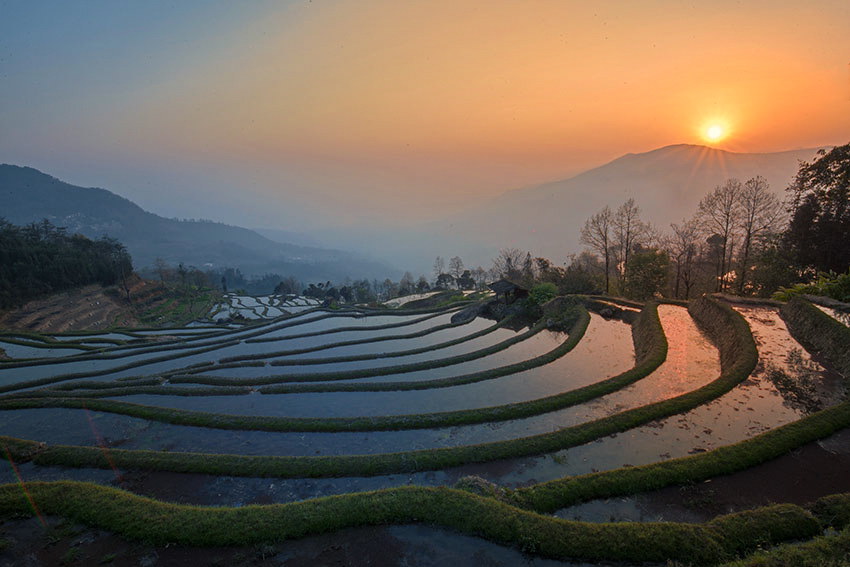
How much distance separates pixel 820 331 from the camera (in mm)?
18688

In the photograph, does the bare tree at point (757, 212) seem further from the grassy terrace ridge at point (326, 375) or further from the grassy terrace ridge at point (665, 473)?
Result: the grassy terrace ridge at point (326, 375)

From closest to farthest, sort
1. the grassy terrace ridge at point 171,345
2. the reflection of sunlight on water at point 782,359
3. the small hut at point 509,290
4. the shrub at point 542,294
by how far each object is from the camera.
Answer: the reflection of sunlight on water at point 782,359 → the grassy terrace ridge at point 171,345 → the shrub at point 542,294 → the small hut at point 509,290

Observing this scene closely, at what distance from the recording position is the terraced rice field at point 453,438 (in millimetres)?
9148

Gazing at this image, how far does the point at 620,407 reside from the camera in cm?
1567

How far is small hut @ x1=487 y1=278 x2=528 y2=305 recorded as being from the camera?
41781 mm

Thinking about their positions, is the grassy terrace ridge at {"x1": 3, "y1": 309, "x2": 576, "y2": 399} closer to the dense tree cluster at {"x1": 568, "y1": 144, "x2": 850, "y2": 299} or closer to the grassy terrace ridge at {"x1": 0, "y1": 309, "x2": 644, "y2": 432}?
the grassy terrace ridge at {"x1": 0, "y1": 309, "x2": 644, "y2": 432}

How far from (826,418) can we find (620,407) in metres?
6.36

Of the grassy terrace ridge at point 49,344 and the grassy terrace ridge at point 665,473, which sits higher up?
the grassy terrace ridge at point 665,473

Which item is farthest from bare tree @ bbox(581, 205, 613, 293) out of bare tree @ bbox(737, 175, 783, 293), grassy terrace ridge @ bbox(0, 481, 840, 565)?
grassy terrace ridge @ bbox(0, 481, 840, 565)

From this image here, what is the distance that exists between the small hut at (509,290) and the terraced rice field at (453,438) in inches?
508

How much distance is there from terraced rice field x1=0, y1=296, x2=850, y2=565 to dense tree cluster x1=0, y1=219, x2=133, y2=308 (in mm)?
41531

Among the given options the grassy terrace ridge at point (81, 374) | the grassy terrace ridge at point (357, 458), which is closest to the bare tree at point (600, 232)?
the grassy terrace ridge at point (357, 458)

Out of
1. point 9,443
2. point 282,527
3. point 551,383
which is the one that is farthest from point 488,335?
point 9,443

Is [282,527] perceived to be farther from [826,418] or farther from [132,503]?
[826,418]
